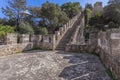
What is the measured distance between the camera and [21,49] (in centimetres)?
936

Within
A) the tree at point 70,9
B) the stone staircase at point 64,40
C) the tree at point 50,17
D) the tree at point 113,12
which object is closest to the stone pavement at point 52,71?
the stone staircase at point 64,40

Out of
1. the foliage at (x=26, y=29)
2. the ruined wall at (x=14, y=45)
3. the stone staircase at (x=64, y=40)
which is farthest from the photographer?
the foliage at (x=26, y=29)

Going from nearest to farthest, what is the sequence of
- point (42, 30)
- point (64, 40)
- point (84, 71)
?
point (84, 71) → point (64, 40) → point (42, 30)

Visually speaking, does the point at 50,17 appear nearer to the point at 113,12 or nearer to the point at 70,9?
the point at 70,9

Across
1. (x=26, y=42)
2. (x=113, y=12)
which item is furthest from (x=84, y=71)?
(x=113, y=12)

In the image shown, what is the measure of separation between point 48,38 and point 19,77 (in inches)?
228

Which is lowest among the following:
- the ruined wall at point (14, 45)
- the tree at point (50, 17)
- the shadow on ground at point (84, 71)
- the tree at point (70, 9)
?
A: the shadow on ground at point (84, 71)

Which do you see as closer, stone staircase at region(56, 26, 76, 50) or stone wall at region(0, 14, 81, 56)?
stone wall at region(0, 14, 81, 56)

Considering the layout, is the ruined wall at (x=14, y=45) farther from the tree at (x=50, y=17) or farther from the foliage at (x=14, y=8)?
the foliage at (x=14, y=8)

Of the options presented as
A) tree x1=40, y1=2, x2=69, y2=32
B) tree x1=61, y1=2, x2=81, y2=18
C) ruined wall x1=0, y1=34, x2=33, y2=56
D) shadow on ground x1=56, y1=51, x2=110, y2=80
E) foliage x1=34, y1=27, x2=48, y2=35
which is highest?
tree x1=61, y1=2, x2=81, y2=18

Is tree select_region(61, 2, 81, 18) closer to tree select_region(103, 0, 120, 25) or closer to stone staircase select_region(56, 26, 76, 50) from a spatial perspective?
tree select_region(103, 0, 120, 25)

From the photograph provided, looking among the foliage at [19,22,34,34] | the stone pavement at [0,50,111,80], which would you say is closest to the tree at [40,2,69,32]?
the foliage at [19,22,34,34]

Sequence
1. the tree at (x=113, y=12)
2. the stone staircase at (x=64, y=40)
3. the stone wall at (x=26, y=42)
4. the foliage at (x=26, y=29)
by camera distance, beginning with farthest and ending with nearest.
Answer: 1. the tree at (x=113, y=12)
2. the foliage at (x=26, y=29)
3. the stone staircase at (x=64, y=40)
4. the stone wall at (x=26, y=42)

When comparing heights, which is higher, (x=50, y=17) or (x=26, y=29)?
(x=50, y=17)
